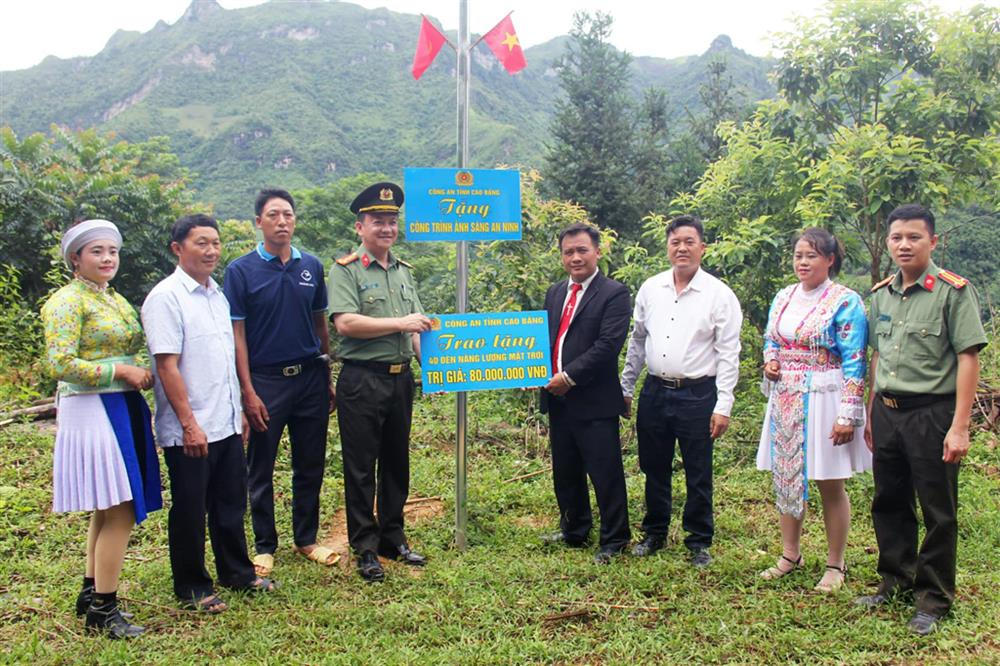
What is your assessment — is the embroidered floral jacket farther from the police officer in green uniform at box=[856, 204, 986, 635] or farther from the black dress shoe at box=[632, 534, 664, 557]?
the black dress shoe at box=[632, 534, 664, 557]

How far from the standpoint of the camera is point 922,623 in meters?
3.01

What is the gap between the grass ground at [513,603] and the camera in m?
2.90

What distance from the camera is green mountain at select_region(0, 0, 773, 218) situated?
5028 centimetres

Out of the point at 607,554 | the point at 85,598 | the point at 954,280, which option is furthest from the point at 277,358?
the point at 954,280

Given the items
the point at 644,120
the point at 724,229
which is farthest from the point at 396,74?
the point at 724,229

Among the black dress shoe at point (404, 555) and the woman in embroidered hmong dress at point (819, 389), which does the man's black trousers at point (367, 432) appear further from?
the woman in embroidered hmong dress at point (819, 389)

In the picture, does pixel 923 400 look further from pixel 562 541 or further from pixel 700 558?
pixel 562 541

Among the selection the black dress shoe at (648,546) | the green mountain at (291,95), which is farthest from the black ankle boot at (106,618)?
the green mountain at (291,95)

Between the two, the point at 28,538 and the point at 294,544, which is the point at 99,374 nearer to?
the point at 294,544

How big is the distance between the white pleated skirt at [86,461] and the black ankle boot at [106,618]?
1.52 feet

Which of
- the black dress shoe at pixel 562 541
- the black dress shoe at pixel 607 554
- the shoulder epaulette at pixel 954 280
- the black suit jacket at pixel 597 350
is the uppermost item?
the shoulder epaulette at pixel 954 280

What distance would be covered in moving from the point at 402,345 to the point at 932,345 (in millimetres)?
2529

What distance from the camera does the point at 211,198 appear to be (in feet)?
138

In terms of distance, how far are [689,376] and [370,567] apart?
1981 millimetres
